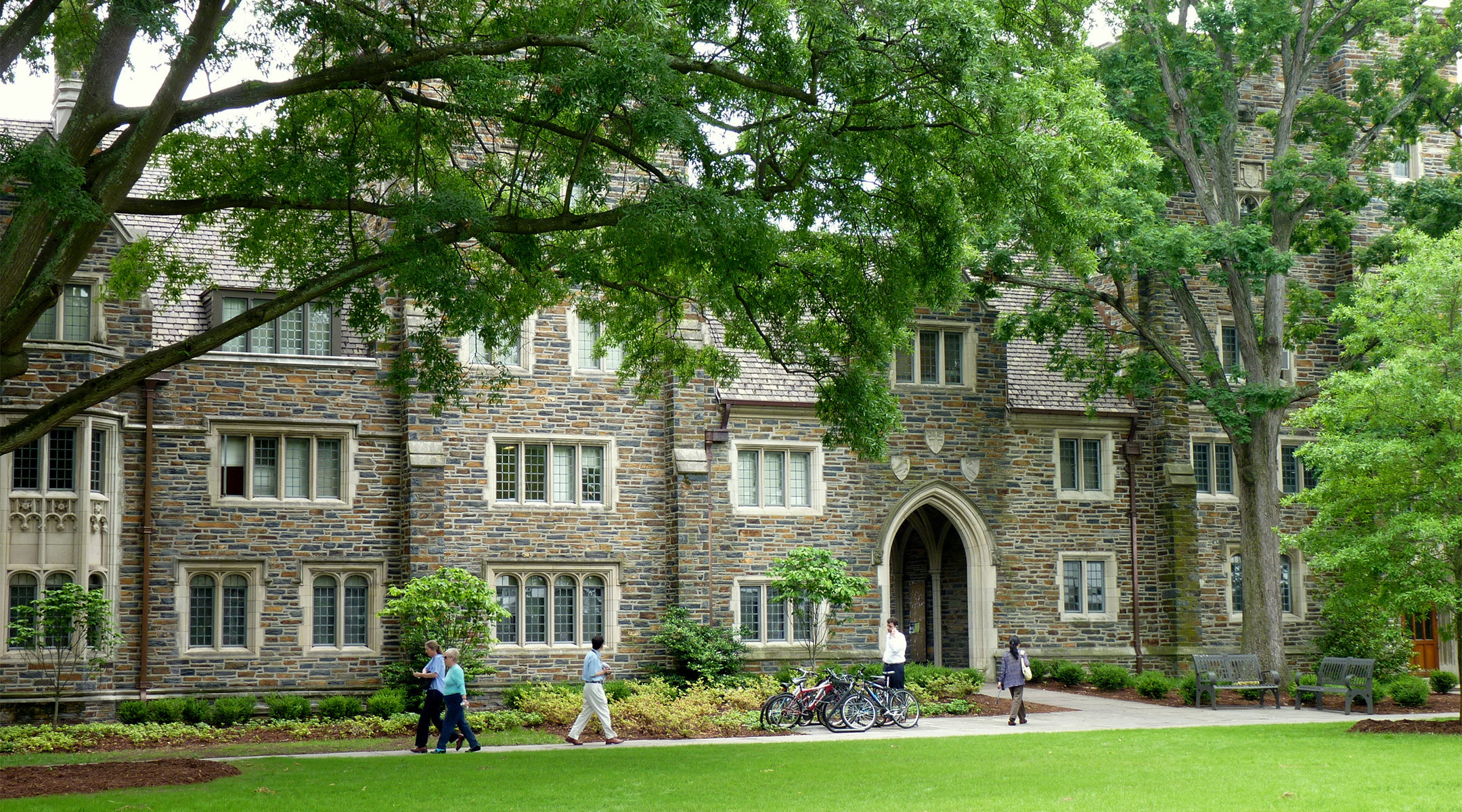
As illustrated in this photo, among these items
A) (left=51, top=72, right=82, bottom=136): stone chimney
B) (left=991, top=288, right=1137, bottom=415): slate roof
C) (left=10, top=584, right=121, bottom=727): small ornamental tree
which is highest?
(left=51, top=72, right=82, bottom=136): stone chimney

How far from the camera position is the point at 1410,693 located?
2398cm

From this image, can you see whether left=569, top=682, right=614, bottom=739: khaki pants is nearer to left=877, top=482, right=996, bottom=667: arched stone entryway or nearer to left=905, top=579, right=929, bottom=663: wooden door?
left=877, top=482, right=996, bottom=667: arched stone entryway

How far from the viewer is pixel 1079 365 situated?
2628 cm

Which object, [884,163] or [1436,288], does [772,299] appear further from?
[1436,288]

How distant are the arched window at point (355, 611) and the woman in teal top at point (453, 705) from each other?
5966 millimetres

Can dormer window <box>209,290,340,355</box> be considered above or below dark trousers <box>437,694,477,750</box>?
above

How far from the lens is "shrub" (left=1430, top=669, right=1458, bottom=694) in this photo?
88.9ft

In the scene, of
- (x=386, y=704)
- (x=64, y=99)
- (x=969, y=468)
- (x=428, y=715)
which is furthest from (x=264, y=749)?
(x=969, y=468)

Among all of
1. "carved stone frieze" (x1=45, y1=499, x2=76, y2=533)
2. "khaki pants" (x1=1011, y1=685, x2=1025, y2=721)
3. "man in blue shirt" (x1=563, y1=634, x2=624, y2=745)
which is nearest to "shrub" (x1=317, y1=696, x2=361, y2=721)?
"carved stone frieze" (x1=45, y1=499, x2=76, y2=533)

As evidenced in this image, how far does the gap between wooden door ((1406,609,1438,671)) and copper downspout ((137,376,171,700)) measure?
2532 cm

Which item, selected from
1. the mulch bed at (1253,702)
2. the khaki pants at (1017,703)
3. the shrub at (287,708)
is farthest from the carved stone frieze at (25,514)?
the mulch bed at (1253,702)

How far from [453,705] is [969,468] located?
12863 mm

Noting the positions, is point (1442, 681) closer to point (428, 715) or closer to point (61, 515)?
point (428, 715)

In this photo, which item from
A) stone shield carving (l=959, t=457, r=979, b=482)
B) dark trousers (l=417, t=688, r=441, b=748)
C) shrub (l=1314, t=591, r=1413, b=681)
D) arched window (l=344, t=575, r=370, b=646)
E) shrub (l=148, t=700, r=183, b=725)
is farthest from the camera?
shrub (l=1314, t=591, r=1413, b=681)
